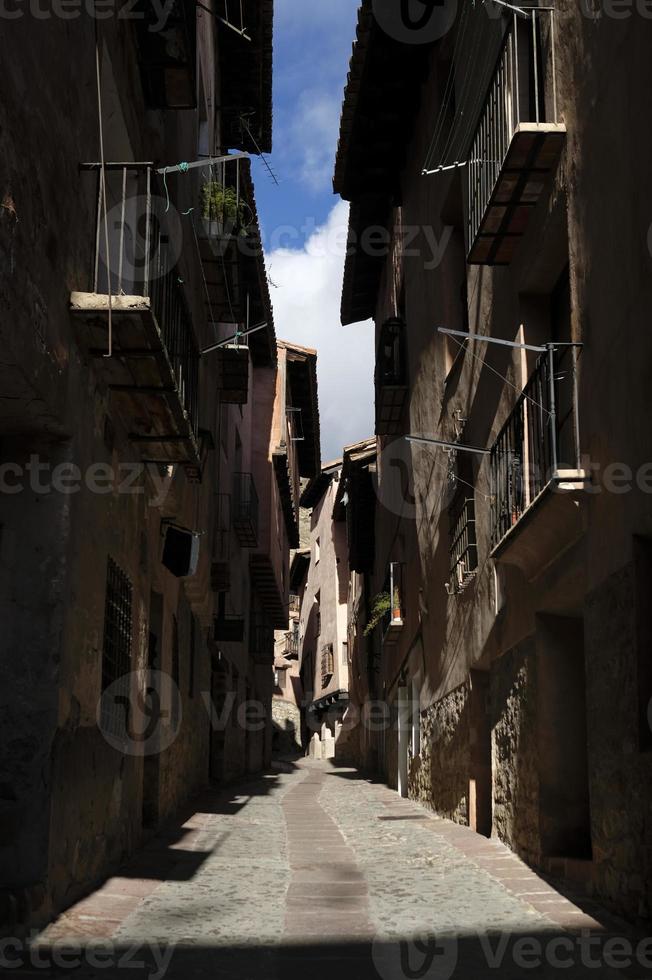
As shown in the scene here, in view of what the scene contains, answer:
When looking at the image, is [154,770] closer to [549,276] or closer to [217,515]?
[549,276]

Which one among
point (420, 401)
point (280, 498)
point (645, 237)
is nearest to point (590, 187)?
point (645, 237)

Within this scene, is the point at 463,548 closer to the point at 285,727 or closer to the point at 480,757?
the point at 480,757

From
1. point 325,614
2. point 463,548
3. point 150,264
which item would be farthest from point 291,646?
point 150,264

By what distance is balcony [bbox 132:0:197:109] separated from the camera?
7.79m

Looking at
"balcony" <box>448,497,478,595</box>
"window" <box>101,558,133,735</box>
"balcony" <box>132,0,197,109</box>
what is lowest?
"window" <box>101,558,133,735</box>

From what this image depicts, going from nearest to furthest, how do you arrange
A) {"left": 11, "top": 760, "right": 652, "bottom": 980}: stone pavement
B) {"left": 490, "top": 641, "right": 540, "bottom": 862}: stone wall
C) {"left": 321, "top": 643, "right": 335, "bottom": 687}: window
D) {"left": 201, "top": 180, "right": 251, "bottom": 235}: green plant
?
{"left": 11, "top": 760, "right": 652, "bottom": 980}: stone pavement → {"left": 490, "top": 641, "right": 540, "bottom": 862}: stone wall → {"left": 201, "top": 180, "right": 251, "bottom": 235}: green plant → {"left": 321, "top": 643, "right": 335, "bottom": 687}: window

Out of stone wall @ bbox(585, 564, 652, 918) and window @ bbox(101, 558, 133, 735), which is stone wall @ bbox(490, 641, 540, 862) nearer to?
stone wall @ bbox(585, 564, 652, 918)

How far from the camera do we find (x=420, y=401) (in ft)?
47.2

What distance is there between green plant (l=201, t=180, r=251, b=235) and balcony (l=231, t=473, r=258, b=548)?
25.9ft

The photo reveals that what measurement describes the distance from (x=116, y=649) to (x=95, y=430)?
1.77 metres

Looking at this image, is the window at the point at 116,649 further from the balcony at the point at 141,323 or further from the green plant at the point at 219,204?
the green plant at the point at 219,204

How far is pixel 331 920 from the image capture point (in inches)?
225

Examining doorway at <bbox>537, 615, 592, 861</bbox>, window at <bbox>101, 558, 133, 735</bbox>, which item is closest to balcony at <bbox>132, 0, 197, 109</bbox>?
window at <bbox>101, 558, 133, 735</bbox>

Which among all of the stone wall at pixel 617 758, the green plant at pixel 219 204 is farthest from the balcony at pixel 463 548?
the green plant at pixel 219 204
